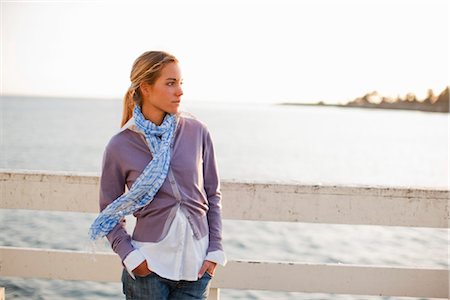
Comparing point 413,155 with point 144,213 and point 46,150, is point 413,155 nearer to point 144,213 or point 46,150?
point 46,150

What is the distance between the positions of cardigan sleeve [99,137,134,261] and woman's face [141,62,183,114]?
0.74 ft

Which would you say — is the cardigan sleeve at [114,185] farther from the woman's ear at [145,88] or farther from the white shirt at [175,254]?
the woman's ear at [145,88]

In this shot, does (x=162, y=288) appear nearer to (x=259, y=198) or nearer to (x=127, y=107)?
(x=127, y=107)

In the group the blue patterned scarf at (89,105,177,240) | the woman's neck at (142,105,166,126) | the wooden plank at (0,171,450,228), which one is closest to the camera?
the blue patterned scarf at (89,105,177,240)

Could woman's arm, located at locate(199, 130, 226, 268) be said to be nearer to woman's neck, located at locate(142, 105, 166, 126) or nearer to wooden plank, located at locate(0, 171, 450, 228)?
woman's neck, located at locate(142, 105, 166, 126)

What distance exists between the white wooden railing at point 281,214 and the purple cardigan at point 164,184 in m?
0.62

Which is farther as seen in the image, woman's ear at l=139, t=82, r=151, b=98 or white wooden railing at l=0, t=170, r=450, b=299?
white wooden railing at l=0, t=170, r=450, b=299

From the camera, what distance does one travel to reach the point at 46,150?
26.5 meters

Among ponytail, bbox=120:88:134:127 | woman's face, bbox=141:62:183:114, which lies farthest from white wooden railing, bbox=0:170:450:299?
woman's face, bbox=141:62:183:114

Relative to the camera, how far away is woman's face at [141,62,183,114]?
7.43ft

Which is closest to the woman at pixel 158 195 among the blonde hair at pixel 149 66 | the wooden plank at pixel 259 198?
the blonde hair at pixel 149 66

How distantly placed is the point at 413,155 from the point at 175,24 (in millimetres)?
21642

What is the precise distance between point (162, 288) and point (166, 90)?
0.77 m

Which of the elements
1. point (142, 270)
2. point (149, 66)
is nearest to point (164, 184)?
point (142, 270)
